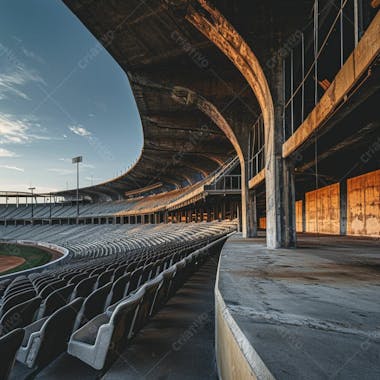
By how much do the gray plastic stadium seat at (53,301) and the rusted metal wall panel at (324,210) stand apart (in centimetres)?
1616

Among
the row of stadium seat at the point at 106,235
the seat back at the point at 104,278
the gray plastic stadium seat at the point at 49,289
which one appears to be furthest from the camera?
the row of stadium seat at the point at 106,235

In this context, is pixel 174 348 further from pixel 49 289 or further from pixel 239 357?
pixel 49 289

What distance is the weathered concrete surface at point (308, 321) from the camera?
52.9 inches

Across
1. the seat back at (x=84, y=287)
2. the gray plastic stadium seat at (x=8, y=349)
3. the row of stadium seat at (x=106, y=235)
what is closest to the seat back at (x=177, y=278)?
the seat back at (x=84, y=287)

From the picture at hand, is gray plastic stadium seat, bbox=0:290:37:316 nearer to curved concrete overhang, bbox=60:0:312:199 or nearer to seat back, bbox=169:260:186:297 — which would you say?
seat back, bbox=169:260:186:297

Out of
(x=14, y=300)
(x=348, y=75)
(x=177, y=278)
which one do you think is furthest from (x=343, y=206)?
(x=14, y=300)

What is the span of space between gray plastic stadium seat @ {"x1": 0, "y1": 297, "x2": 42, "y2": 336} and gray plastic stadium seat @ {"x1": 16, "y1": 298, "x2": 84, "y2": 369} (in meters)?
0.68

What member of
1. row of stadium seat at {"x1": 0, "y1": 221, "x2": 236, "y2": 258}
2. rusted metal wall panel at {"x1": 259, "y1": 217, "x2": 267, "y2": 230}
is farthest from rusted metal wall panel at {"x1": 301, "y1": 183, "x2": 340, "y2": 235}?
rusted metal wall panel at {"x1": 259, "y1": 217, "x2": 267, "y2": 230}

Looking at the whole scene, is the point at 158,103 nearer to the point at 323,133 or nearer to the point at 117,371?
the point at 323,133

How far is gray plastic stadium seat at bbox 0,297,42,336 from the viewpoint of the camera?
10.1 ft

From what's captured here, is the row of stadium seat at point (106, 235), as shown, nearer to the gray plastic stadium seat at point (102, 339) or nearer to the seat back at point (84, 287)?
the seat back at point (84, 287)

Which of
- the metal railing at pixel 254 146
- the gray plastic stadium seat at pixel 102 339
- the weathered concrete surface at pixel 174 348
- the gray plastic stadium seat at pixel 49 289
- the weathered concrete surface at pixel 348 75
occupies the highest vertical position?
the metal railing at pixel 254 146

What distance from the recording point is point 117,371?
2.46m

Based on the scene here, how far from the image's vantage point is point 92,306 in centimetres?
324
